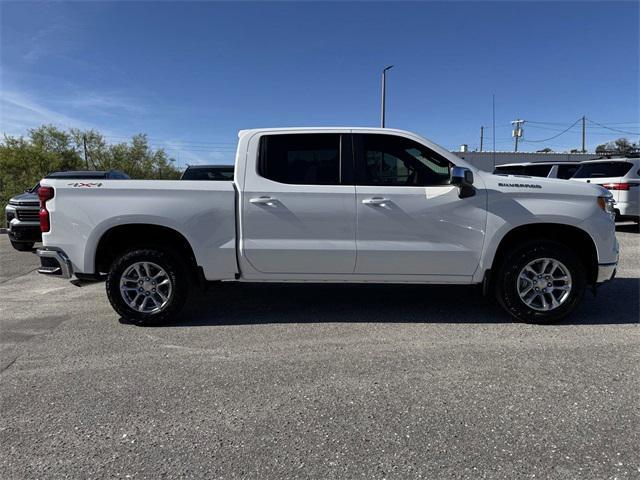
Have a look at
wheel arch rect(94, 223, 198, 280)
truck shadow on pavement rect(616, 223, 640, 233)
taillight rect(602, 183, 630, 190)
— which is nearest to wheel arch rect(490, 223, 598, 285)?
wheel arch rect(94, 223, 198, 280)

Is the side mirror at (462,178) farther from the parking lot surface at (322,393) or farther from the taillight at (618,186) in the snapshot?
the taillight at (618,186)

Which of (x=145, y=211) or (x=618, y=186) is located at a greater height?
(x=618, y=186)

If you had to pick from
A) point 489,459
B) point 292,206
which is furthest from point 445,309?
point 489,459

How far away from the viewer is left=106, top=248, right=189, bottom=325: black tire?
473 cm

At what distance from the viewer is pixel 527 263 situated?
184 inches

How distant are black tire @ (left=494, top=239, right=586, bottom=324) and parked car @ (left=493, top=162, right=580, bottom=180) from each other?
9271 millimetres

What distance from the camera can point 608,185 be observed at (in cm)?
1134

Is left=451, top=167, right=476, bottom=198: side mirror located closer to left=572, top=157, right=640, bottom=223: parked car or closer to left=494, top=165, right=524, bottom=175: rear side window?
left=572, top=157, right=640, bottom=223: parked car

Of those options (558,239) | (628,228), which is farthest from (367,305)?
(628,228)

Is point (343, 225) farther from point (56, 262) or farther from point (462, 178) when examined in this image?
point (56, 262)

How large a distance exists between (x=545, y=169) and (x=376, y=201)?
11.1 meters

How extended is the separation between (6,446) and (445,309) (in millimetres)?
4177

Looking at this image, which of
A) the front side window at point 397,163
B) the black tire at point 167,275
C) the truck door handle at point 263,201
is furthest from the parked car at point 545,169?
the black tire at point 167,275

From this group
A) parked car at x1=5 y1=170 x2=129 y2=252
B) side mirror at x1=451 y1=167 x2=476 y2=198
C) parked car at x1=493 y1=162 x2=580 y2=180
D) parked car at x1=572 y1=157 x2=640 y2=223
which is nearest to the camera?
side mirror at x1=451 y1=167 x2=476 y2=198
